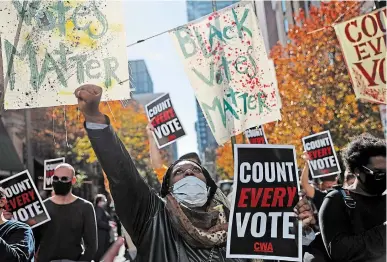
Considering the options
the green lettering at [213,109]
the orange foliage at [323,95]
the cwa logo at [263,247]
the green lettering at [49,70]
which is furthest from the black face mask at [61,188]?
the orange foliage at [323,95]

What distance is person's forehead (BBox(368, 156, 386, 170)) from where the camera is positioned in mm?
3471

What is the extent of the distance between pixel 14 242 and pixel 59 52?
1.31 m

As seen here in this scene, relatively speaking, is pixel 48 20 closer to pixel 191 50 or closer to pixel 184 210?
pixel 184 210

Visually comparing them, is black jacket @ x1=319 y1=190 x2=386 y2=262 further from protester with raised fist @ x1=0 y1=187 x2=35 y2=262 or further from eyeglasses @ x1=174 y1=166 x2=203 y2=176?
protester with raised fist @ x1=0 y1=187 x2=35 y2=262

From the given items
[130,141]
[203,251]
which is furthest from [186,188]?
[130,141]

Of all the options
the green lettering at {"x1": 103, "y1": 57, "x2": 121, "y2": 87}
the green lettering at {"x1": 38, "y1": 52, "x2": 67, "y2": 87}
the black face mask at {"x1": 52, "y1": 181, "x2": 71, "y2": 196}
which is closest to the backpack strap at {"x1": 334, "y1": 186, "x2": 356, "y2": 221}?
the green lettering at {"x1": 103, "y1": 57, "x2": 121, "y2": 87}

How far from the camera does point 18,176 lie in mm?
6203

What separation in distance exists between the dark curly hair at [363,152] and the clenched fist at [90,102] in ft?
5.60

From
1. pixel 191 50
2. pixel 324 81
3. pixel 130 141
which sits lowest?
pixel 130 141

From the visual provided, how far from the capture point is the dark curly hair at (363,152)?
11.6ft

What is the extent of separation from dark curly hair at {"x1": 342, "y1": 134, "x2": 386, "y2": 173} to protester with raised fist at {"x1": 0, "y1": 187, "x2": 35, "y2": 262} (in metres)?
2.14

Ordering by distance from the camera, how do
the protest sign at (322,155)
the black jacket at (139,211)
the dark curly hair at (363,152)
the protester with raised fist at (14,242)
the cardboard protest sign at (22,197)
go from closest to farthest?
the black jacket at (139,211) < the protester with raised fist at (14,242) < the dark curly hair at (363,152) < the cardboard protest sign at (22,197) < the protest sign at (322,155)

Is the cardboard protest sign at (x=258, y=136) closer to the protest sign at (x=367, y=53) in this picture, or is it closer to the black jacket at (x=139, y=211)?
the protest sign at (x=367, y=53)

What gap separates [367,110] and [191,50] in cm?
1442
